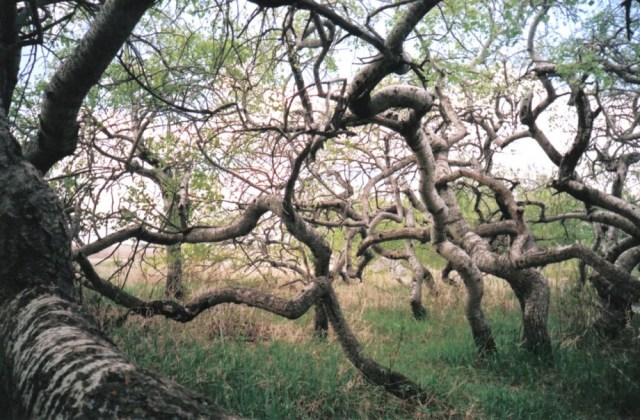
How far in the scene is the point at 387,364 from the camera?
6.69m

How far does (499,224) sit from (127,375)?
725cm

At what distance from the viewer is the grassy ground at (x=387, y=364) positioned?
494 cm

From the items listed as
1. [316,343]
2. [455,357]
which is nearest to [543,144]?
[455,357]

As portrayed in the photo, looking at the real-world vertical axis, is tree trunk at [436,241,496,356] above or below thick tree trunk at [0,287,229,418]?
above

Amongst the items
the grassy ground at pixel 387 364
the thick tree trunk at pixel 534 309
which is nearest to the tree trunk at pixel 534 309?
the thick tree trunk at pixel 534 309

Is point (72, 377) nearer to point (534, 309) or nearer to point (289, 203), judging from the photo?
point (289, 203)

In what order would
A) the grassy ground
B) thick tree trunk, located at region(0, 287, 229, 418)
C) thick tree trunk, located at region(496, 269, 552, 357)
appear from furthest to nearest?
thick tree trunk, located at region(496, 269, 552, 357), the grassy ground, thick tree trunk, located at region(0, 287, 229, 418)

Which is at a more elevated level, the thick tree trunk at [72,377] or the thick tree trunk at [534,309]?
the thick tree trunk at [534,309]

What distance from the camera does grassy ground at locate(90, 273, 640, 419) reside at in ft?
16.2

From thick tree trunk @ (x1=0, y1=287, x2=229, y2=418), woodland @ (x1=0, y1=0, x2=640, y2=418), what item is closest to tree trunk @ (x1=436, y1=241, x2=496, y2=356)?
woodland @ (x1=0, y1=0, x2=640, y2=418)

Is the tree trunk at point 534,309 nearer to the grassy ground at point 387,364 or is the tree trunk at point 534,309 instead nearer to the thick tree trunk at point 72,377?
the grassy ground at point 387,364

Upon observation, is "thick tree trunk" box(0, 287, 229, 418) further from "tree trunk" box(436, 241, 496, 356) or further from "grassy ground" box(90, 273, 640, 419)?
"tree trunk" box(436, 241, 496, 356)

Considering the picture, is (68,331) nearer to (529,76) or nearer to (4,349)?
(4,349)

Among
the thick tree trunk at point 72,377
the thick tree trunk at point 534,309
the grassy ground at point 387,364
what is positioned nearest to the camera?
the thick tree trunk at point 72,377
